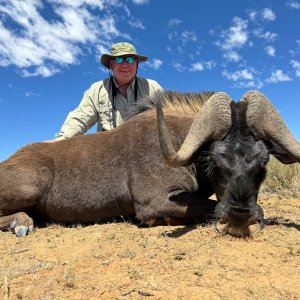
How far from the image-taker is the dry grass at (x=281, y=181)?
8328 mm

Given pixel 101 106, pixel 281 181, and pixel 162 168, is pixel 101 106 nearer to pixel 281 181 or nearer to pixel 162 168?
pixel 162 168

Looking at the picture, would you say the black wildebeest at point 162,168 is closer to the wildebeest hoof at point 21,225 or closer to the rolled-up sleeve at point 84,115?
the wildebeest hoof at point 21,225

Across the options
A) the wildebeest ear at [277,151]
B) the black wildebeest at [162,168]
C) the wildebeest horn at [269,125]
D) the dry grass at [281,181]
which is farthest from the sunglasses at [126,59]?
the wildebeest ear at [277,151]

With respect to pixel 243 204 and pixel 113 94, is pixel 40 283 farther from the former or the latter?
pixel 113 94

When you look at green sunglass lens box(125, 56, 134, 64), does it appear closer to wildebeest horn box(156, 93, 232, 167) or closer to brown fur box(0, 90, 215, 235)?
brown fur box(0, 90, 215, 235)

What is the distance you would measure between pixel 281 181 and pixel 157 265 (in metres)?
6.69

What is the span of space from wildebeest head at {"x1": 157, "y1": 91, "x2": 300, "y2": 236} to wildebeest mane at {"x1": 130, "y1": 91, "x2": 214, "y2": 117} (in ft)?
4.27

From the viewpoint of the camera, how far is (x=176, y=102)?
6211 mm

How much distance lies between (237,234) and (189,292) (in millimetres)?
1396

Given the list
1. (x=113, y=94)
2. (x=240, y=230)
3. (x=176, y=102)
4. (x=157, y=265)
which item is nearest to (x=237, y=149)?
(x=240, y=230)

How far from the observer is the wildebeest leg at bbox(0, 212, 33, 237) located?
546 centimetres

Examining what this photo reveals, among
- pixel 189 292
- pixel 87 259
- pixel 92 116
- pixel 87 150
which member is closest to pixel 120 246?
pixel 87 259

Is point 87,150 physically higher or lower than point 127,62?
lower

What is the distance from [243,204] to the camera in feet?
13.1
